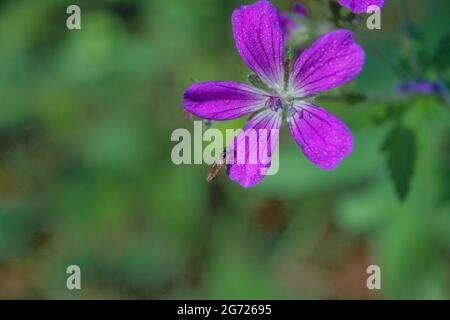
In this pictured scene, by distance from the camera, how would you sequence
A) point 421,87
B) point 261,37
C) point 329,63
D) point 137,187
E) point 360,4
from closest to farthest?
point 360,4, point 329,63, point 261,37, point 421,87, point 137,187

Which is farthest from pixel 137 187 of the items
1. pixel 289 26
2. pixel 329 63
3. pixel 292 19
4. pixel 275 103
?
pixel 329 63

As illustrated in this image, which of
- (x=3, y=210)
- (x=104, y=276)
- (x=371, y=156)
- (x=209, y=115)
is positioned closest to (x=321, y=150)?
(x=209, y=115)

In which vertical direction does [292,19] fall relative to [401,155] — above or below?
above

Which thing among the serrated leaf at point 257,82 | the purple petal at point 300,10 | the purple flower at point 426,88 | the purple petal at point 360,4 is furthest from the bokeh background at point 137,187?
the purple petal at point 360,4

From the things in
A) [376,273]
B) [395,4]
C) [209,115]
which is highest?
[395,4]

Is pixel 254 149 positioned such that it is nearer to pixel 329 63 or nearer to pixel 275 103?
pixel 275 103

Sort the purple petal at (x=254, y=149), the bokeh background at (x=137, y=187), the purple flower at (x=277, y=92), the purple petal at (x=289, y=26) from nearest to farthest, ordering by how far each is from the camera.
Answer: the purple flower at (x=277, y=92), the purple petal at (x=254, y=149), the purple petal at (x=289, y=26), the bokeh background at (x=137, y=187)

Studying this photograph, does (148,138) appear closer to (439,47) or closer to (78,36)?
(78,36)

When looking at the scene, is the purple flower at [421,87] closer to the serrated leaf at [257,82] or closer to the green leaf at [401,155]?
the green leaf at [401,155]
